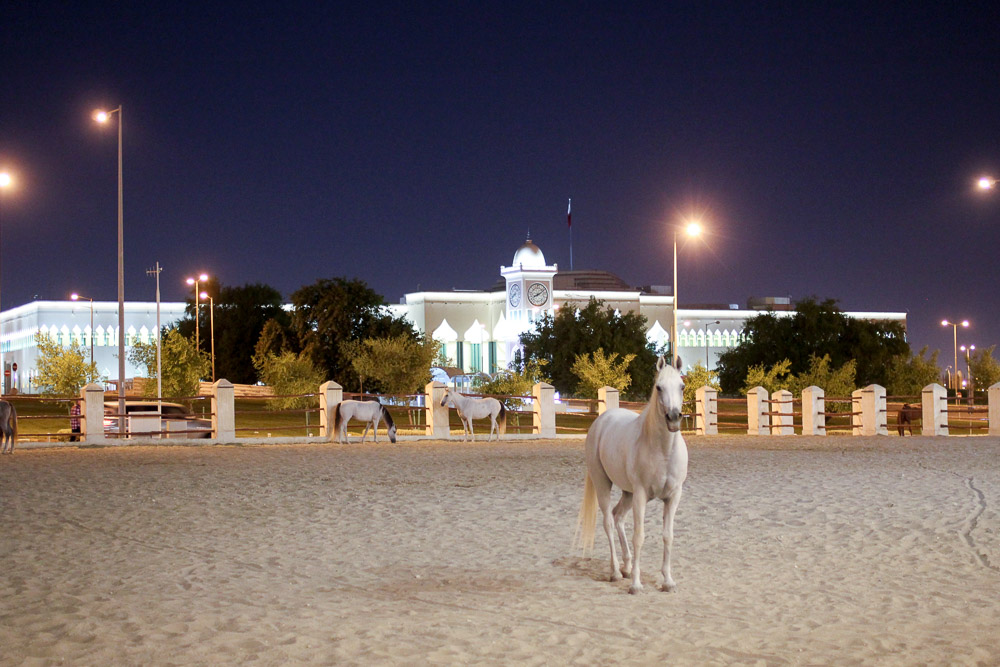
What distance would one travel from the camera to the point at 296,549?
11406 mm

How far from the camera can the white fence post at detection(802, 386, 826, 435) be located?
3553 centimetres

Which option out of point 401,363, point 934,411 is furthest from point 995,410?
point 401,363

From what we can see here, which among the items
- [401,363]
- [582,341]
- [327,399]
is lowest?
[327,399]

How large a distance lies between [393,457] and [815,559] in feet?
46.8

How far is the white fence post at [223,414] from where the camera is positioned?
30.4m

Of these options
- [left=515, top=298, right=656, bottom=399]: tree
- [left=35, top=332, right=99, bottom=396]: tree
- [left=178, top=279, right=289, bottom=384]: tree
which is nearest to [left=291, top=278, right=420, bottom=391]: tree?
[left=515, top=298, right=656, bottom=399]: tree

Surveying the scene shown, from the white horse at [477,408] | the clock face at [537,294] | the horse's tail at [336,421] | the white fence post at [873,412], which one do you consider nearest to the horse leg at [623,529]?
the horse's tail at [336,421]

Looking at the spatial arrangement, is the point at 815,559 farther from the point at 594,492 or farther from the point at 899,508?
the point at 899,508

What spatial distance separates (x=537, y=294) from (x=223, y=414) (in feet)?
278

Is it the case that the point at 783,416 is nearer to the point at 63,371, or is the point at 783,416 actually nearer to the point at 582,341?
the point at 63,371

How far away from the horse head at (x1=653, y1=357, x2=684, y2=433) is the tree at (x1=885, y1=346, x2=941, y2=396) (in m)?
74.0

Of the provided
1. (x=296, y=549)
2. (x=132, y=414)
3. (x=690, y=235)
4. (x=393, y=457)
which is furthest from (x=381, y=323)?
(x=296, y=549)

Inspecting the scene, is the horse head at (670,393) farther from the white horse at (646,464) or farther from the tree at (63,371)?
the tree at (63,371)

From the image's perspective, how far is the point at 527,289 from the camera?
11431 centimetres
